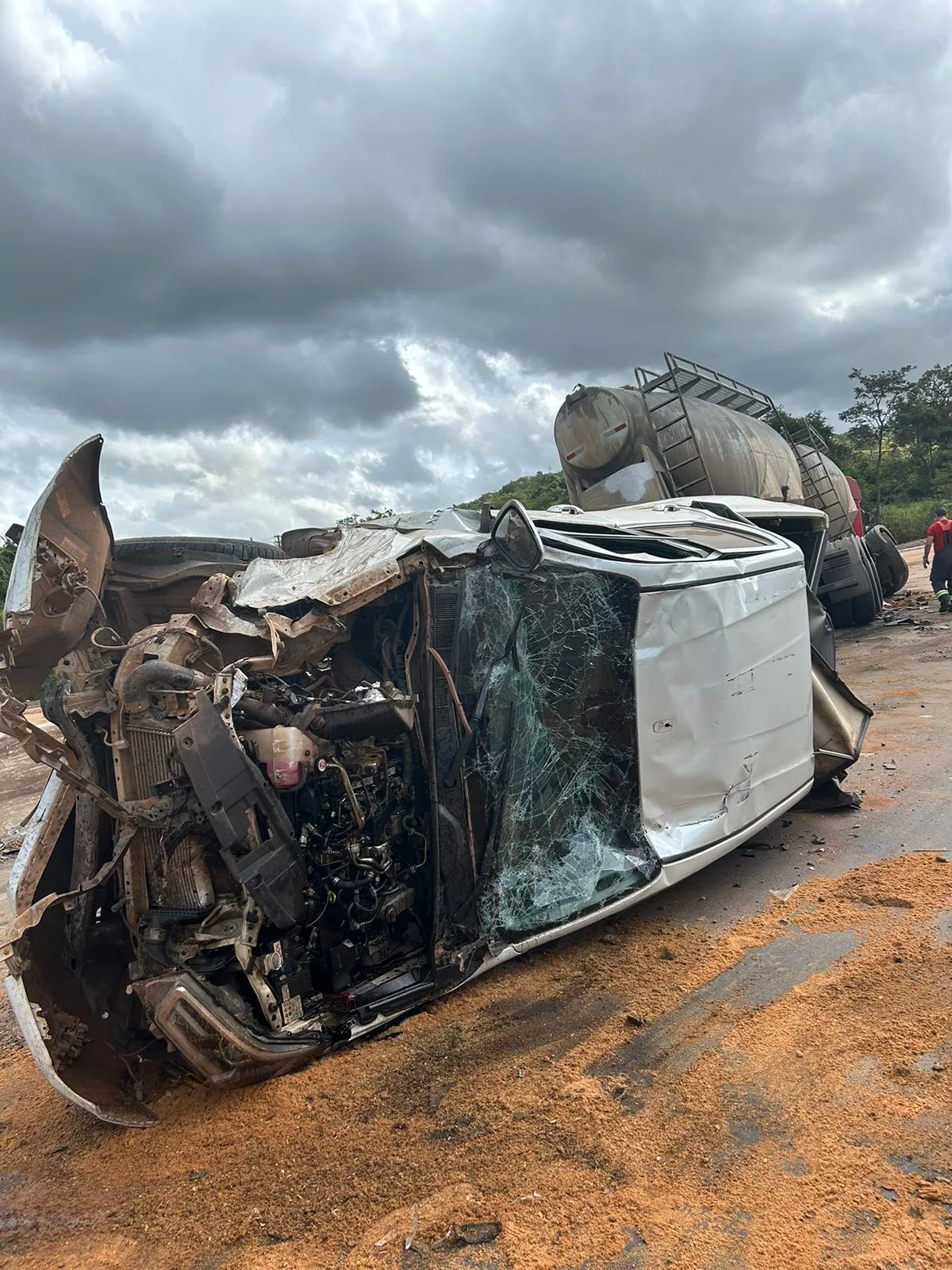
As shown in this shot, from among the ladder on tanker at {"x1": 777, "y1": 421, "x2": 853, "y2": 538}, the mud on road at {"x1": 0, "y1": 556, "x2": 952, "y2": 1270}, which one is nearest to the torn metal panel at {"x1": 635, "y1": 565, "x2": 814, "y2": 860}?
the mud on road at {"x1": 0, "y1": 556, "x2": 952, "y2": 1270}

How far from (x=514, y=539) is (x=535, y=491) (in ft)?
120

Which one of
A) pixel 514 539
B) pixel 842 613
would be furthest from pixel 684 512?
pixel 842 613

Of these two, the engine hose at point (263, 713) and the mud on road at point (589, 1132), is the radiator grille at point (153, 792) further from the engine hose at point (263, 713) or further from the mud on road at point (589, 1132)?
the mud on road at point (589, 1132)

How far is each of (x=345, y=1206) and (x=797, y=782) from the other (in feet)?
10.8

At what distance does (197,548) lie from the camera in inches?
149

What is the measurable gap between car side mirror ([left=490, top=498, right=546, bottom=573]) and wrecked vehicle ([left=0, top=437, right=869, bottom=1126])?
1 centimetres

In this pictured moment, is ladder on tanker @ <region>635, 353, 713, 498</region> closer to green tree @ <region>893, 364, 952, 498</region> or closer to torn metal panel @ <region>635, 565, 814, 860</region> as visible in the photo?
torn metal panel @ <region>635, 565, 814, 860</region>

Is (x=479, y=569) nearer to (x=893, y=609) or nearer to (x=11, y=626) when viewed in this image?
(x=11, y=626)

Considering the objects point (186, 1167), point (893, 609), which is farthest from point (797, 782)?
point (893, 609)

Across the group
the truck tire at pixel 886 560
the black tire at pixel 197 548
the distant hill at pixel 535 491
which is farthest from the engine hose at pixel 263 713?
the distant hill at pixel 535 491

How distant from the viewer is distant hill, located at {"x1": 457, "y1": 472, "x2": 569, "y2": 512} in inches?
1227

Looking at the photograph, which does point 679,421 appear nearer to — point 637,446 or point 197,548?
point 637,446

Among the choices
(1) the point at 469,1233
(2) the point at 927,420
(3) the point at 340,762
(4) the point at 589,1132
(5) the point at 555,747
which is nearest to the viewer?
(1) the point at 469,1233

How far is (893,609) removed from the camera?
12.9 m
